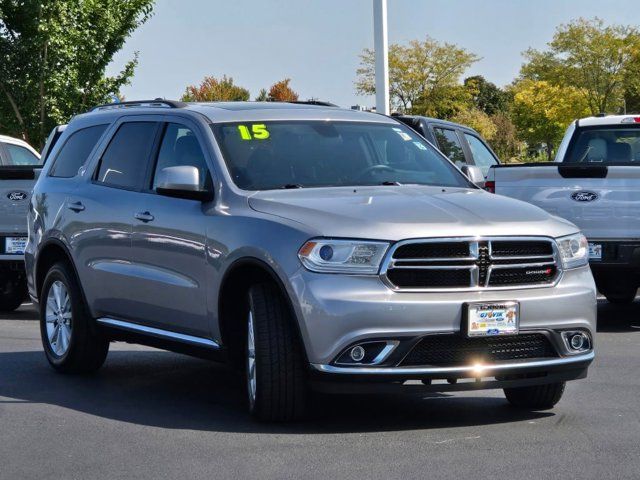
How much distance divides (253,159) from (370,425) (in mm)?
1777

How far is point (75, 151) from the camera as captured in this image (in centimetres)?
1014

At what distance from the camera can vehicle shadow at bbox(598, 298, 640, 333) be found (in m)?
12.9

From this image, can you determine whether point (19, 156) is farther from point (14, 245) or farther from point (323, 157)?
point (323, 157)

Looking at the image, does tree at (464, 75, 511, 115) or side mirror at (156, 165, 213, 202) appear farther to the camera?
tree at (464, 75, 511, 115)

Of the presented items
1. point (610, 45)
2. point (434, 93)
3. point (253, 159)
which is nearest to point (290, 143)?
point (253, 159)

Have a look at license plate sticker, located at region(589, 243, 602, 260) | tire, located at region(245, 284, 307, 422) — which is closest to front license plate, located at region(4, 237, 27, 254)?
license plate sticker, located at region(589, 243, 602, 260)

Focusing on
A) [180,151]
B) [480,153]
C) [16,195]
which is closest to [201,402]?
[180,151]

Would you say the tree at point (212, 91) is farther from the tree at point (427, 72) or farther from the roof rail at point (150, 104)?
the roof rail at point (150, 104)

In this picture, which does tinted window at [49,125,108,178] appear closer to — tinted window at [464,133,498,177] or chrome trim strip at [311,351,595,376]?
chrome trim strip at [311,351,595,376]

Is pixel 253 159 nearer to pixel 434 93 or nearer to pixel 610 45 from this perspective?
pixel 610 45

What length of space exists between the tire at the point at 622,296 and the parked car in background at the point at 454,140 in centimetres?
186

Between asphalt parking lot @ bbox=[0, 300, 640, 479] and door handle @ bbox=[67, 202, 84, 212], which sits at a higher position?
door handle @ bbox=[67, 202, 84, 212]

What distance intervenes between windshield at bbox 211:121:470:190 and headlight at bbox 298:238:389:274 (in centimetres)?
103

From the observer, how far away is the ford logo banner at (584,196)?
40.2ft
